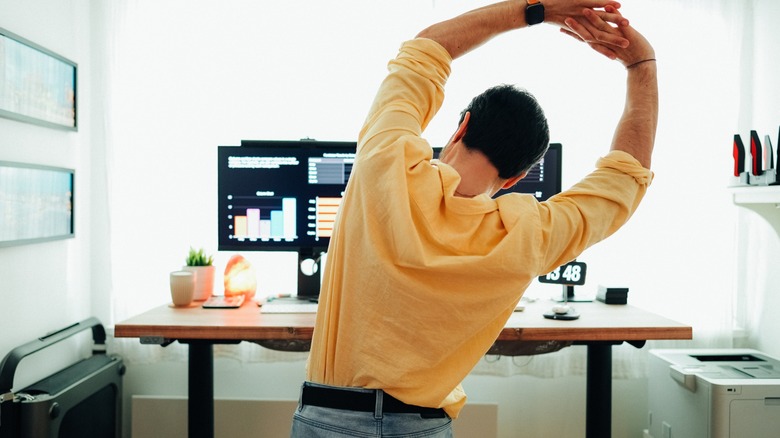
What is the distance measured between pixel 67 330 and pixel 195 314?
2.29 ft

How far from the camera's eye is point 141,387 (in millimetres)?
2697

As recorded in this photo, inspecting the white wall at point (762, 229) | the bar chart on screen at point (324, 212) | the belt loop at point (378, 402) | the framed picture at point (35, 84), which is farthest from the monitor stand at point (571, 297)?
the framed picture at point (35, 84)

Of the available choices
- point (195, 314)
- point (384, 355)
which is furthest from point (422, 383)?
point (195, 314)

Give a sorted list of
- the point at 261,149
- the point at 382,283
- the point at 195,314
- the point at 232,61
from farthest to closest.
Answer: the point at 232,61, the point at 261,149, the point at 195,314, the point at 382,283

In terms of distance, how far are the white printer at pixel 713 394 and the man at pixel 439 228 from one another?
4.75 ft

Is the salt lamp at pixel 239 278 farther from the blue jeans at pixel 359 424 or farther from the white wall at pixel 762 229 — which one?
the white wall at pixel 762 229

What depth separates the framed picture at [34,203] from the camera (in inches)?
79.0

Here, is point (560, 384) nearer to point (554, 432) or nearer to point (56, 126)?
point (554, 432)

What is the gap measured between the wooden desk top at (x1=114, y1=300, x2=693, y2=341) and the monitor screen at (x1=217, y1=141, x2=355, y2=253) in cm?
41

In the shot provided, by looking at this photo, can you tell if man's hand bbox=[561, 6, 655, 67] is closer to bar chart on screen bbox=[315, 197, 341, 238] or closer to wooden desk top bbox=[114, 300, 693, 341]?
wooden desk top bbox=[114, 300, 693, 341]

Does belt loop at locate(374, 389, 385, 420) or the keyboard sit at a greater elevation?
belt loop at locate(374, 389, 385, 420)

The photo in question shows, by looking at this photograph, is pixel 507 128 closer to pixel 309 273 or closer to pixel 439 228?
pixel 439 228

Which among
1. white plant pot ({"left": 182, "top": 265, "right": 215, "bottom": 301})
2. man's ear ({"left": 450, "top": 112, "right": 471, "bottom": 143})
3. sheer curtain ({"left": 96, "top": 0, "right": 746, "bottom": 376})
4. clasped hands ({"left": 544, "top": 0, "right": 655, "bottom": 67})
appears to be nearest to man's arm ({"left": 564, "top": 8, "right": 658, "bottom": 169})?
clasped hands ({"left": 544, "top": 0, "right": 655, "bottom": 67})

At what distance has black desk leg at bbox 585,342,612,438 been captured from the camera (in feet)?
6.83
